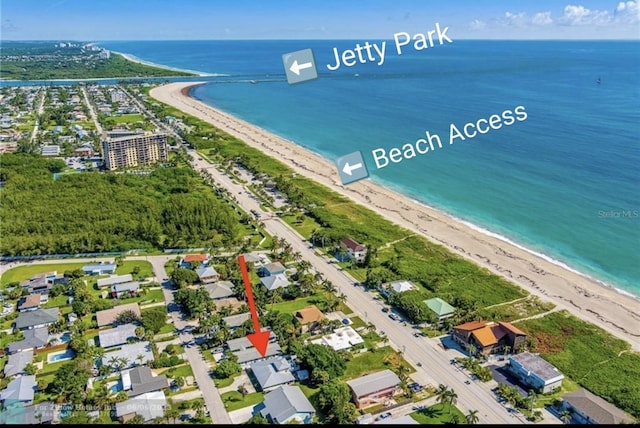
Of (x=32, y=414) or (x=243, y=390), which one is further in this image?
(x=243, y=390)

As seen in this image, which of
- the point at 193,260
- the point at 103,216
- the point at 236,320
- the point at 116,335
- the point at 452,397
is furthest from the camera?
the point at 103,216

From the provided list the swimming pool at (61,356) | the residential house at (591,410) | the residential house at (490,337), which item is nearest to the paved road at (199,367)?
the swimming pool at (61,356)

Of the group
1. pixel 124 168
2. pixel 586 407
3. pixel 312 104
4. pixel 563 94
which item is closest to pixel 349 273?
pixel 586 407

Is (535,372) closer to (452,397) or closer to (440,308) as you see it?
(452,397)

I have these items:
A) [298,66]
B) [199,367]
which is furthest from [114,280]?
[298,66]

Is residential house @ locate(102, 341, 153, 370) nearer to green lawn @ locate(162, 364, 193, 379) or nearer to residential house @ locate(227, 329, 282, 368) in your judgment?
green lawn @ locate(162, 364, 193, 379)

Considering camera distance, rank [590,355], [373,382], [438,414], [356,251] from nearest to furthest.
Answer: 1. [438,414]
2. [373,382]
3. [590,355]
4. [356,251]

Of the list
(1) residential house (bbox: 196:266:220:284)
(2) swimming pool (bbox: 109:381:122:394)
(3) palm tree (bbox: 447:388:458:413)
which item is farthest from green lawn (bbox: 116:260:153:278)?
(3) palm tree (bbox: 447:388:458:413)
